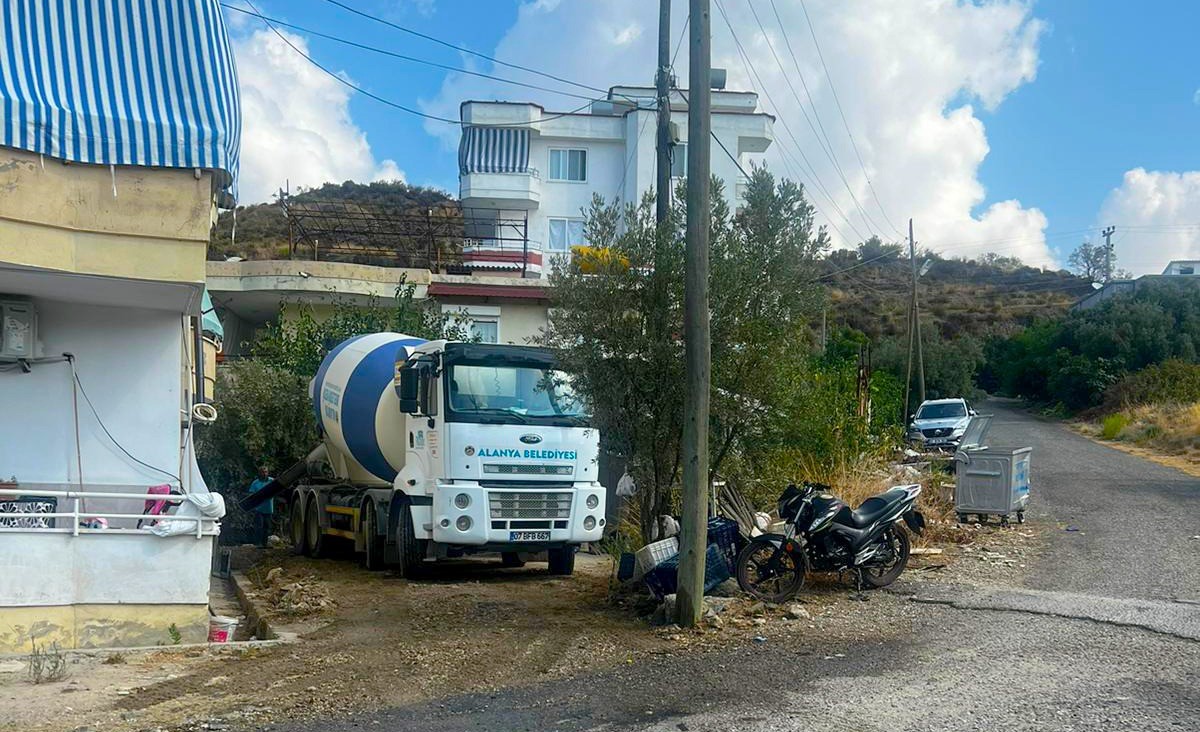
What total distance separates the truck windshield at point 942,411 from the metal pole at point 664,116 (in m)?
20.7

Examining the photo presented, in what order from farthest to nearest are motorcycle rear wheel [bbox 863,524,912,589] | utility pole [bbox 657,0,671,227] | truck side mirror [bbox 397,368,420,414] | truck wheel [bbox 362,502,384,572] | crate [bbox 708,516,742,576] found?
utility pole [bbox 657,0,671,227]
truck wheel [bbox 362,502,384,572]
truck side mirror [bbox 397,368,420,414]
motorcycle rear wheel [bbox 863,524,912,589]
crate [bbox 708,516,742,576]

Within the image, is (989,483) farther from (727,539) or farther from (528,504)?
(528,504)

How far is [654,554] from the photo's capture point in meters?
10.8

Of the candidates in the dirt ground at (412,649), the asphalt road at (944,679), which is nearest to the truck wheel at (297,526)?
the dirt ground at (412,649)

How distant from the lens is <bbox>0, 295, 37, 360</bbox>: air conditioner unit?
10406mm

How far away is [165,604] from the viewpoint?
981cm

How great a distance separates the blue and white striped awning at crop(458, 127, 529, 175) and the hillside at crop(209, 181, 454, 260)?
528cm

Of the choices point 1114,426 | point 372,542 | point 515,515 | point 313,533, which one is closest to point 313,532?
point 313,533

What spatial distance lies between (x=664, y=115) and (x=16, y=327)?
986 centimetres

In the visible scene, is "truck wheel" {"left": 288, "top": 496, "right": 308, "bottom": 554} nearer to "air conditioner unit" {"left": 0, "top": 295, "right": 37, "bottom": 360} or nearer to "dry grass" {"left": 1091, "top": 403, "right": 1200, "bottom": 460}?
"air conditioner unit" {"left": 0, "top": 295, "right": 37, "bottom": 360}

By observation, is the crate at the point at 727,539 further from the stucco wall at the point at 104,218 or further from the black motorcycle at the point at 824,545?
the stucco wall at the point at 104,218

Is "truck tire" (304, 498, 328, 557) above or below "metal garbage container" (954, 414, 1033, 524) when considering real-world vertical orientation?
below

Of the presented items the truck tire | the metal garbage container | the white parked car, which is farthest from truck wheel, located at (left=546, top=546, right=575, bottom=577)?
the white parked car

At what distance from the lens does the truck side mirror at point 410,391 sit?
1387 cm
